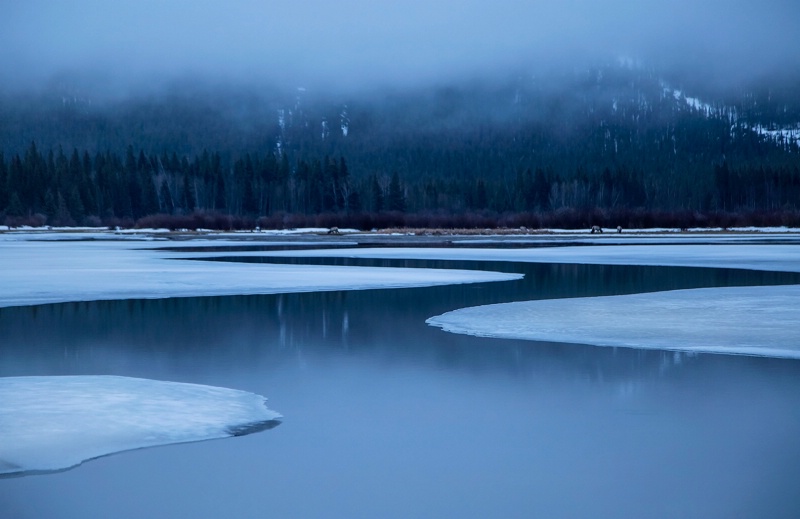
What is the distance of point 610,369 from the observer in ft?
33.0

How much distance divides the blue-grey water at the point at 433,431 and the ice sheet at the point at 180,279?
4.75 meters

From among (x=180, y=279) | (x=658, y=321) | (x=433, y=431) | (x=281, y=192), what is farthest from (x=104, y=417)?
(x=281, y=192)

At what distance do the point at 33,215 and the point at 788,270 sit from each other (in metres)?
90.8

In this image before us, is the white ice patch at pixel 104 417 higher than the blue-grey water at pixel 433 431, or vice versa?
the white ice patch at pixel 104 417

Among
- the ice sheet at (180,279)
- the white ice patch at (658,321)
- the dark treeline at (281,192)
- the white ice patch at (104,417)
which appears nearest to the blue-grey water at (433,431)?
the white ice patch at (104,417)

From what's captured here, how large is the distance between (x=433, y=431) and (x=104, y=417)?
2740mm

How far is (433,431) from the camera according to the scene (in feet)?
24.5

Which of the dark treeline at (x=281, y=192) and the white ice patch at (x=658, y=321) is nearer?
the white ice patch at (x=658, y=321)

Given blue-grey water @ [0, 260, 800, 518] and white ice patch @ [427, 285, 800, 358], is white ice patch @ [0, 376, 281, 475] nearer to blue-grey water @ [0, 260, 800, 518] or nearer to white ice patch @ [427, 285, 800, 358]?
blue-grey water @ [0, 260, 800, 518]

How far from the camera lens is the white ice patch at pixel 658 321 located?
11773 millimetres

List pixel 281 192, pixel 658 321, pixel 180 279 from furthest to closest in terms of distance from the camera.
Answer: pixel 281 192
pixel 180 279
pixel 658 321

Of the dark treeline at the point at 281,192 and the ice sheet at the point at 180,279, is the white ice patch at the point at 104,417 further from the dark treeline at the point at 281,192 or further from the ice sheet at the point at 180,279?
the dark treeline at the point at 281,192

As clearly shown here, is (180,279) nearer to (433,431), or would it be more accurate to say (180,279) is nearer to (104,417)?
(104,417)

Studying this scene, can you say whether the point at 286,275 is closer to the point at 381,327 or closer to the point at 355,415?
the point at 381,327
